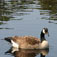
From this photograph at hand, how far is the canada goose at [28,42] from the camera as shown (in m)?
21.8

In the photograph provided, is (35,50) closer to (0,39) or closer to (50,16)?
(0,39)

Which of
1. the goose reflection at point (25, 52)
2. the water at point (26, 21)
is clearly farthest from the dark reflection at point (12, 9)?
the goose reflection at point (25, 52)

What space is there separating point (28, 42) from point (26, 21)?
6.10 meters

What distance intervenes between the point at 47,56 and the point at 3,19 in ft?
36.4

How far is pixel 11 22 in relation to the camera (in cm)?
2816

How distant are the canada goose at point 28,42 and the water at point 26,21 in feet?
1.24

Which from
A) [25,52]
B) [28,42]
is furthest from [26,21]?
[25,52]

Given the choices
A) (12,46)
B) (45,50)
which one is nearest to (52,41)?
(45,50)

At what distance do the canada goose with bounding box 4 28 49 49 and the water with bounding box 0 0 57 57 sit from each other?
0.38 metres

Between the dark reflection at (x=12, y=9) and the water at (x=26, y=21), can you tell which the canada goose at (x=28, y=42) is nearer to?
the water at (x=26, y=21)

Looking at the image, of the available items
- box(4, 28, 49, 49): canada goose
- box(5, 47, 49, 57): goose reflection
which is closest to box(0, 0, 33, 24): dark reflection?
box(4, 28, 49, 49): canada goose

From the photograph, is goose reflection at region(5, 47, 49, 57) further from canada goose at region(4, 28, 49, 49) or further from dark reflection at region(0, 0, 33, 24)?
dark reflection at region(0, 0, 33, 24)

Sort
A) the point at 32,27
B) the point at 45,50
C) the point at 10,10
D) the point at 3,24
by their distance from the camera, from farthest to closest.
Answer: the point at 10,10, the point at 3,24, the point at 32,27, the point at 45,50

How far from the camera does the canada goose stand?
2180 cm
